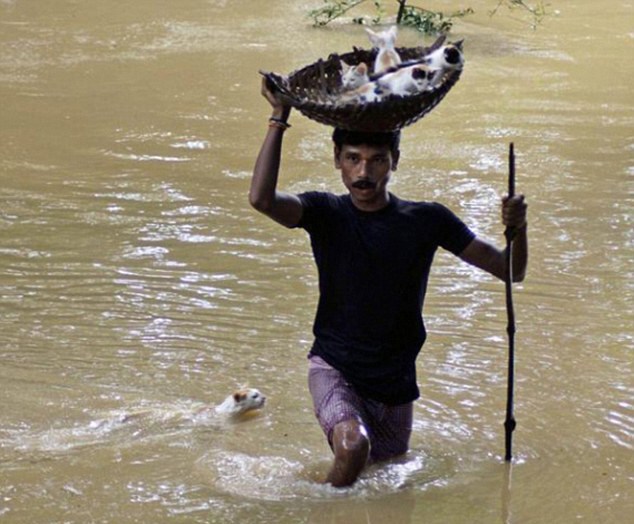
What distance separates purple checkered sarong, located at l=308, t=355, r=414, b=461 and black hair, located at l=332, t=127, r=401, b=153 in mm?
725

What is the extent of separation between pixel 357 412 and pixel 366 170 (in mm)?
773

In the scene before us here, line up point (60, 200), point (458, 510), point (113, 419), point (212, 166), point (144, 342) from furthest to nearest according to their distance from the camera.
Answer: point (212, 166), point (60, 200), point (144, 342), point (113, 419), point (458, 510)

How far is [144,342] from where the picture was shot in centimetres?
558

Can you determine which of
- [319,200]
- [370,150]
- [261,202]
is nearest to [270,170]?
[261,202]

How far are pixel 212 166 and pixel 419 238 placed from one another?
478 centimetres

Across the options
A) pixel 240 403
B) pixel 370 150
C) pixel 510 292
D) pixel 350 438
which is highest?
pixel 370 150

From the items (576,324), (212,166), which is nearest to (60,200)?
(212,166)

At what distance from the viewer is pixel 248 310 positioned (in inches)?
235

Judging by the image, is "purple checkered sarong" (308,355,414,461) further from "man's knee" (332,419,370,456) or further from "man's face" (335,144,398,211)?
"man's face" (335,144,398,211)

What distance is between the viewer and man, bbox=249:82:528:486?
3881 mm

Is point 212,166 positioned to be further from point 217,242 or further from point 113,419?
point 113,419

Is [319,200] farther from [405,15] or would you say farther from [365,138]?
[405,15]

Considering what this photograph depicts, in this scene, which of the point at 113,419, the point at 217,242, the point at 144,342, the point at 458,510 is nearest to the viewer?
the point at 458,510

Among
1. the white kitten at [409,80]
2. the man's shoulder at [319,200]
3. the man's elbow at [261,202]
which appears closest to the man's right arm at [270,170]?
the man's elbow at [261,202]
